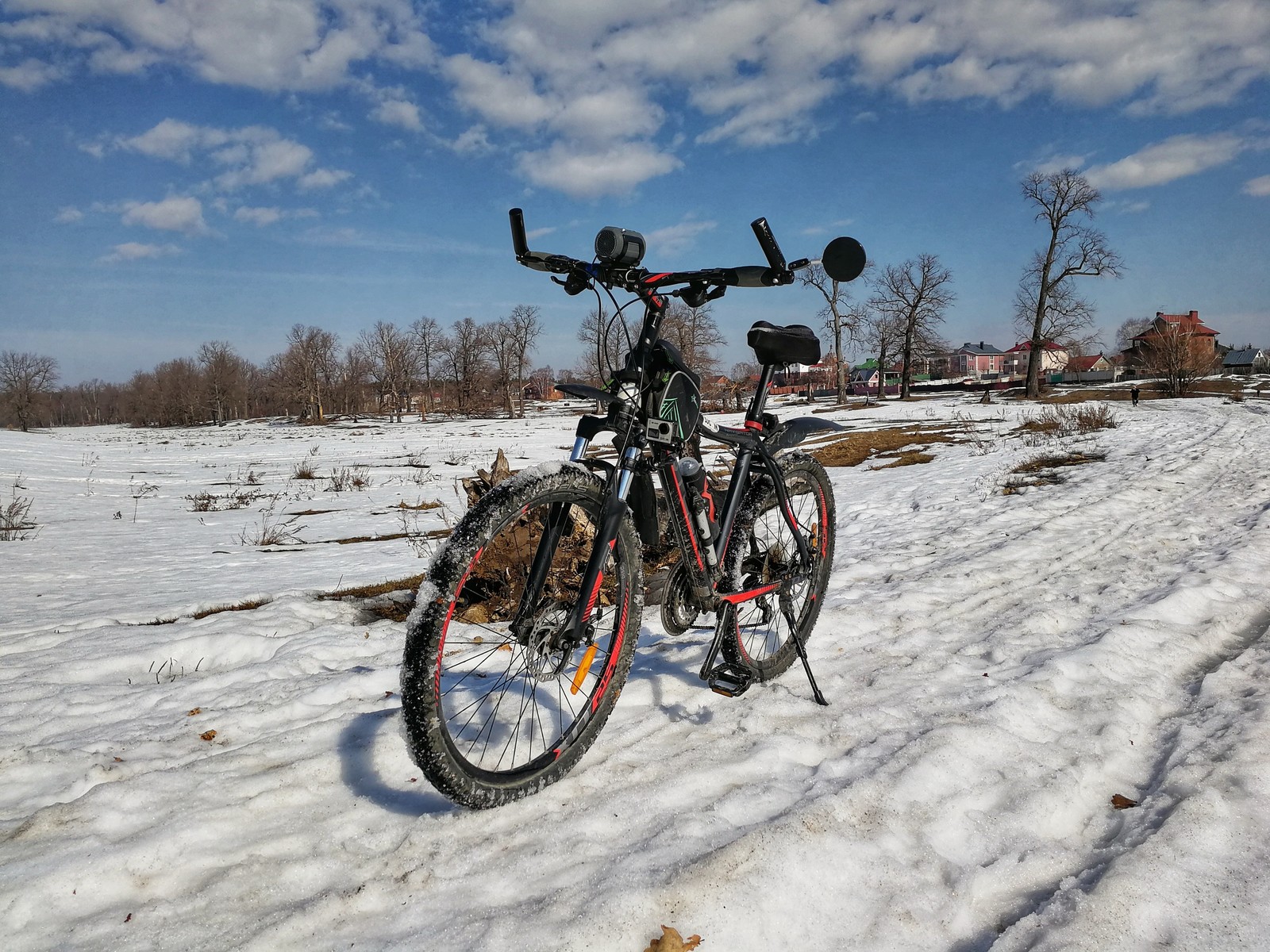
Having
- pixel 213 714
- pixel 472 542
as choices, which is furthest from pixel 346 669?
pixel 472 542

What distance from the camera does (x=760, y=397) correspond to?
124 inches

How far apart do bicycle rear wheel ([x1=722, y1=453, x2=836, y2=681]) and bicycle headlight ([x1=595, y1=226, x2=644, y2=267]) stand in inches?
52.7

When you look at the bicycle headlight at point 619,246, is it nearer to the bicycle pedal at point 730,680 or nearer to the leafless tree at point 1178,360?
the bicycle pedal at point 730,680

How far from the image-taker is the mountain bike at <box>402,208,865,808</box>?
1993mm

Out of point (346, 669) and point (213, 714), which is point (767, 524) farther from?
point (213, 714)

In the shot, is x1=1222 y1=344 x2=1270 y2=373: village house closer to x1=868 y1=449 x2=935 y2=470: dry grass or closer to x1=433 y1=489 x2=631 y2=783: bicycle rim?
x1=868 y1=449 x2=935 y2=470: dry grass

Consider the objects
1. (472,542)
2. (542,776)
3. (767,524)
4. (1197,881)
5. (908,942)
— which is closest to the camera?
(908,942)

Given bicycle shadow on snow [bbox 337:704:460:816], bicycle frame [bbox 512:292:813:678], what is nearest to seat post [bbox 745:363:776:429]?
bicycle frame [bbox 512:292:813:678]

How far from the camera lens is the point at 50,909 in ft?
5.80

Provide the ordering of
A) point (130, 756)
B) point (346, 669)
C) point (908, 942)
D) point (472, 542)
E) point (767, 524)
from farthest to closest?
point (346, 669), point (767, 524), point (130, 756), point (472, 542), point (908, 942)

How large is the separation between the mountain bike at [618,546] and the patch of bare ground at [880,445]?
9.68m

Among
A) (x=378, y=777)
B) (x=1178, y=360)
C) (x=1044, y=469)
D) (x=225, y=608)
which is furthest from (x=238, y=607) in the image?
(x=1178, y=360)

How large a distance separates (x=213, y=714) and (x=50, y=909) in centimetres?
135

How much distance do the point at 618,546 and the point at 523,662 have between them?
634 millimetres
